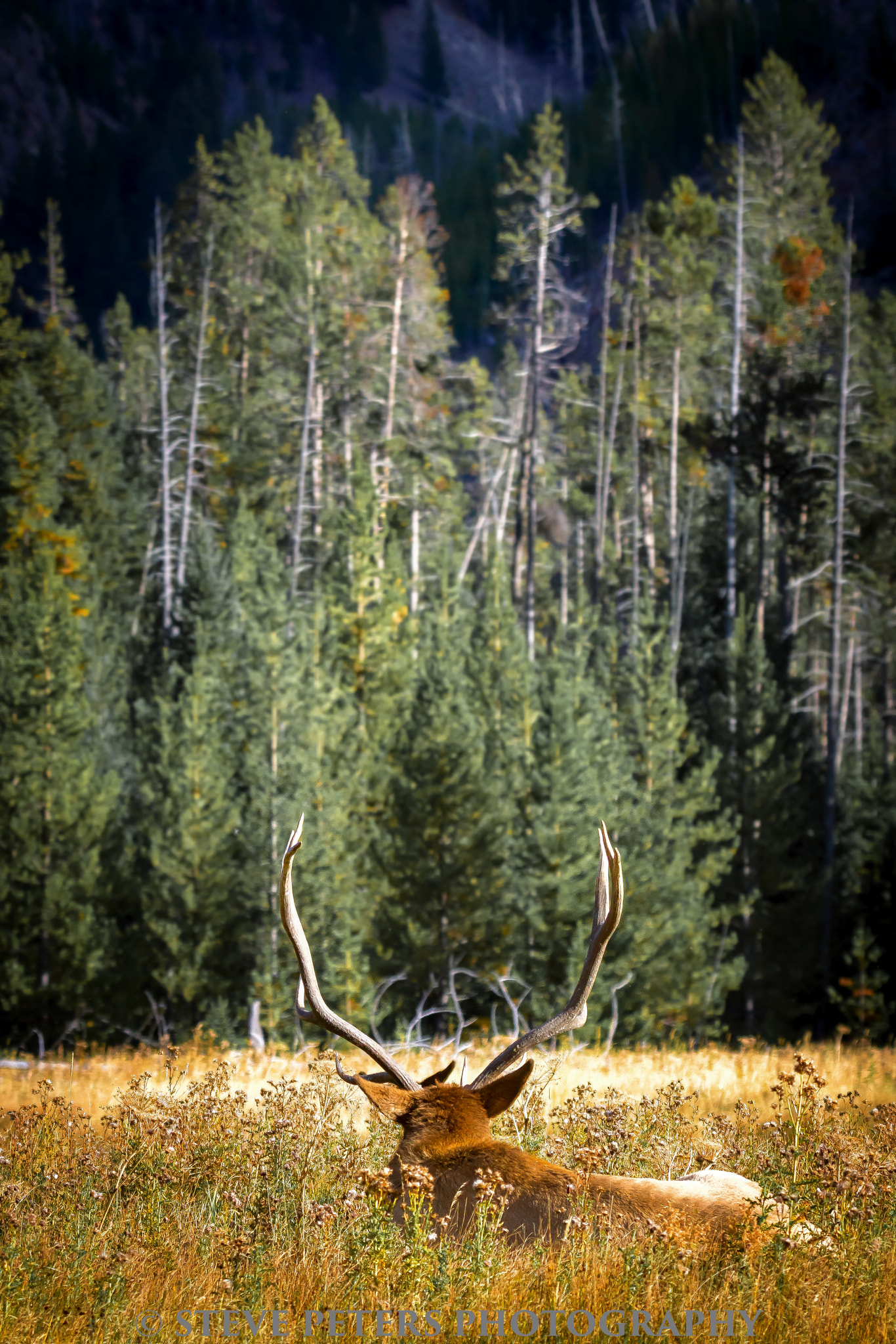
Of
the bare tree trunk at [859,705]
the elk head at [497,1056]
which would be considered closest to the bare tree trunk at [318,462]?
the bare tree trunk at [859,705]

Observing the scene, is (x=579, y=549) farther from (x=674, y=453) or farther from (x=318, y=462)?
(x=318, y=462)

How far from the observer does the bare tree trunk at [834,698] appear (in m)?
22.5

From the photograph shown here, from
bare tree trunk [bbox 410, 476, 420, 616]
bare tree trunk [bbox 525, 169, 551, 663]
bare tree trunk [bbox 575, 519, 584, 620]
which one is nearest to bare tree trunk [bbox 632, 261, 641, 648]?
bare tree trunk [bbox 525, 169, 551, 663]

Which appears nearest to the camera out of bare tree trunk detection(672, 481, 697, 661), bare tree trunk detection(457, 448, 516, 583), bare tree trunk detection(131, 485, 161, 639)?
bare tree trunk detection(672, 481, 697, 661)

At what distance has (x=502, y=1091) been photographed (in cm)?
359

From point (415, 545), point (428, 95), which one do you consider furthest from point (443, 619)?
point (428, 95)

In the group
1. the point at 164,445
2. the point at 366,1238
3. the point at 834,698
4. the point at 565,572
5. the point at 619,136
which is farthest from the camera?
the point at 619,136

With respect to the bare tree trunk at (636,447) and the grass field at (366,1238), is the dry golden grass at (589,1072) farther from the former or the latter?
the bare tree trunk at (636,447)

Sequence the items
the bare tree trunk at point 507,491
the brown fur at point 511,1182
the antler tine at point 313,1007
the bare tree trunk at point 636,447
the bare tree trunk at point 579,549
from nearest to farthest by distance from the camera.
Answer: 1. the brown fur at point 511,1182
2. the antler tine at point 313,1007
3. the bare tree trunk at point 636,447
4. the bare tree trunk at point 507,491
5. the bare tree trunk at point 579,549

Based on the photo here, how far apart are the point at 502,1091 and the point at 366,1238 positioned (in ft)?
2.19

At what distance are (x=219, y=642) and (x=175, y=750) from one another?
4.24 metres

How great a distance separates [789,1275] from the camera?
3.01m

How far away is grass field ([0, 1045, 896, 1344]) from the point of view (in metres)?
2.86

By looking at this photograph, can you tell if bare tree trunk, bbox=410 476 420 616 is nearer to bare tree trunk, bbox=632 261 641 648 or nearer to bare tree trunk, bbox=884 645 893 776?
bare tree trunk, bbox=632 261 641 648
